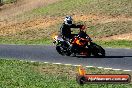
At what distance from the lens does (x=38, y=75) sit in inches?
696

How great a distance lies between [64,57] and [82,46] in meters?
1.18

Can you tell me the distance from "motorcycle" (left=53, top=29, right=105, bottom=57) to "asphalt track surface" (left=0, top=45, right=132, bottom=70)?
1.78 ft

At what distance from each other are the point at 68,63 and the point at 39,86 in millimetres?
6581

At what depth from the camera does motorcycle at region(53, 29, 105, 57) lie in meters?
23.7

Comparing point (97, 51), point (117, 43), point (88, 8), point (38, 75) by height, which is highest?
point (38, 75)

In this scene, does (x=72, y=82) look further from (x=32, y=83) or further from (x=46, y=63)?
(x=46, y=63)

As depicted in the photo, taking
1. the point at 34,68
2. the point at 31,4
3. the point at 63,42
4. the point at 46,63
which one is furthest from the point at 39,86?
the point at 31,4

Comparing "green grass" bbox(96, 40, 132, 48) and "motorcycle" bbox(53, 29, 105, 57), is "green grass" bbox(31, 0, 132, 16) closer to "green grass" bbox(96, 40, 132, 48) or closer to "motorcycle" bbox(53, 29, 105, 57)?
"green grass" bbox(96, 40, 132, 48)

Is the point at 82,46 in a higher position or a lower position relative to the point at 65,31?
lower

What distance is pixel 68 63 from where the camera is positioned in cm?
2153

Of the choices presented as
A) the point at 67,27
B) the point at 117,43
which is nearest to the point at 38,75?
the point at 67,27

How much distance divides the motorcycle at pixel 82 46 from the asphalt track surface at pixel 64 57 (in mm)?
544

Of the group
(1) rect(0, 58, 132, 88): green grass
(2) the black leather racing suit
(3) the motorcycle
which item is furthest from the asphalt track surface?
(1) rect(0, 58, 132, 88): green grass

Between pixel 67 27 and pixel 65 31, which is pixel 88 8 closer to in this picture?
pixel 65 31
